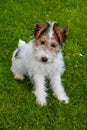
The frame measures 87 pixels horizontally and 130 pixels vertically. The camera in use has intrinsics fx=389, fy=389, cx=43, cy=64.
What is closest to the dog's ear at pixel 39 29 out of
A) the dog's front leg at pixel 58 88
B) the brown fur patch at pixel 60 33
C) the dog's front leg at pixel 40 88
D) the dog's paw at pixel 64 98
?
the brown fur patch at pixel 60 33

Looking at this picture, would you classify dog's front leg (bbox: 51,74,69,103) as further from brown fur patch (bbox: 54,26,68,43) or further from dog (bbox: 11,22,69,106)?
brown fur patch (bbox: 54,26,68,43)

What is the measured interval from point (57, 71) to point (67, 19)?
3.32 meters

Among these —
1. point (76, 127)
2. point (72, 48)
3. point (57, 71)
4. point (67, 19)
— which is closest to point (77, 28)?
point (67, 19)

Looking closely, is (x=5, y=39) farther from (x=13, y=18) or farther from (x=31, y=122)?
(x=31, y=122)

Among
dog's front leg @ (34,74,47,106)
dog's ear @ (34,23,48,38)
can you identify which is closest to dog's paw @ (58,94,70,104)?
dog's front leg @ (34,74,47,106)

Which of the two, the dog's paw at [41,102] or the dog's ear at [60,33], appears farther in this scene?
the dog's paw at [41,102]

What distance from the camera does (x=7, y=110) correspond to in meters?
6.23

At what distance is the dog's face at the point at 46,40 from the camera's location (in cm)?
601

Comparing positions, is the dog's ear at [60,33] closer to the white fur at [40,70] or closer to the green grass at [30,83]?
the white fur at [40,70]

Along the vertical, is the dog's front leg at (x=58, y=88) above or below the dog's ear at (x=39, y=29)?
below

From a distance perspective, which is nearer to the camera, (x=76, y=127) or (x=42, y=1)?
(x=76, y=127)

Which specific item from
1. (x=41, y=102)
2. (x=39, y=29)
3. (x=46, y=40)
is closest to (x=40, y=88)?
(x=41, y=102)

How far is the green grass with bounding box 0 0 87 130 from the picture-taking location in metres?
6.14

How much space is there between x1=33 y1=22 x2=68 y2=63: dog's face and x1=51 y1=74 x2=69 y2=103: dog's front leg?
656mm
